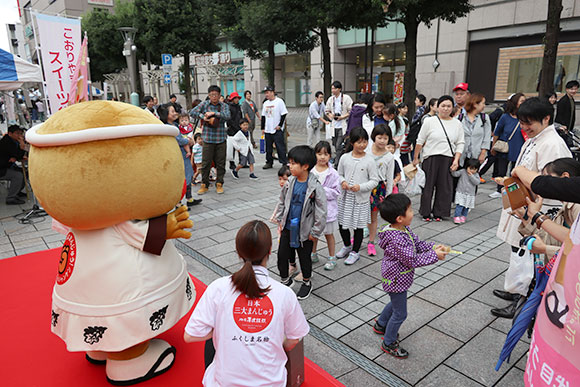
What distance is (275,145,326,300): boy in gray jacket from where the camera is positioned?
3.79 metres

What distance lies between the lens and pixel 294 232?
12.5 feet

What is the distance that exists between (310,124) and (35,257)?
7375mm

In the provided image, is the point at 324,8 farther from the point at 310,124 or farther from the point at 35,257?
the point at 35,257

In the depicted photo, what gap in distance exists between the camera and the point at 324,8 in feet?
34.7

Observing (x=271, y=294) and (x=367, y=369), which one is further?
(x=367, y=369)

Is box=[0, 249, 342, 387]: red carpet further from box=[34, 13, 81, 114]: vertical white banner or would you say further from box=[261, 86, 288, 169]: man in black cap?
box=[261, 86, 288, 169]: man in black cap

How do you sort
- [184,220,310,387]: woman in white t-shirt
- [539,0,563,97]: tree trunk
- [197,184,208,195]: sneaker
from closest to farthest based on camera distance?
[184,220,310,387]: woman in white t-shirt
[539,0,563,97]: tree trunk
[197,184,208,195]: sneaker

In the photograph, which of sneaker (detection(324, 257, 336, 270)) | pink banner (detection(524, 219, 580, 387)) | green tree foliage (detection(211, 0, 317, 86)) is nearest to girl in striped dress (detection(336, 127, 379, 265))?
sneaker (detection(324, 257, 336, 270))

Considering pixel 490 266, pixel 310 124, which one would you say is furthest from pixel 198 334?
pixel 310 124

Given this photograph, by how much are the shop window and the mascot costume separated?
15246 millimetres

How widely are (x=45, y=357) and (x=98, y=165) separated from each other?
1702 mm

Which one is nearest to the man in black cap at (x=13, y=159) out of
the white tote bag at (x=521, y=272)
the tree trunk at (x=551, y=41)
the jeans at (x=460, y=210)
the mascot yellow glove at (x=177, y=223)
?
the mascot yellow glove at (x=177, y=223)

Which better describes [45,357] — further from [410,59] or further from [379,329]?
[410,59]

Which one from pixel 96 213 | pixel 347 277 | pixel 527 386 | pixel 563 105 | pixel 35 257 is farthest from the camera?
pixel 563 105
